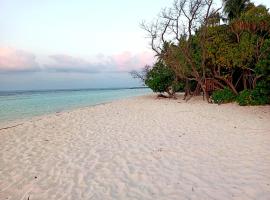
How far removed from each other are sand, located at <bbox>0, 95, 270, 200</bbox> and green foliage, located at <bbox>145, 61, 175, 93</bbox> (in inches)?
653

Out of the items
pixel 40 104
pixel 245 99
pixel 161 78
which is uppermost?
pixel 161 78

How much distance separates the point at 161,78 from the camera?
26453 mm

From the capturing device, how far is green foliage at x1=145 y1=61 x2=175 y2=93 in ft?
86.7

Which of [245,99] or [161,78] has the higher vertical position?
[161,78]

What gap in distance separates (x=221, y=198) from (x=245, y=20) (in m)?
14.8

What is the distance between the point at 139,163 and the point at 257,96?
12085 millimetres

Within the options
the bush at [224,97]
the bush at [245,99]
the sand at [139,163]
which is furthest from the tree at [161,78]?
the sand at [139,163]

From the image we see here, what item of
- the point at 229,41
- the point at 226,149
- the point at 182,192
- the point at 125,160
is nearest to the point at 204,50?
the point at 229,41

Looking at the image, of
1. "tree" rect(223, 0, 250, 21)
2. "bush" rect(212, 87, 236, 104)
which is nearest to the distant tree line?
"bush" rect(212, 87, 236, 104)

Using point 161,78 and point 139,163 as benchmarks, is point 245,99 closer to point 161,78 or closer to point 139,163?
point 161,78

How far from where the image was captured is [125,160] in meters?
6.25

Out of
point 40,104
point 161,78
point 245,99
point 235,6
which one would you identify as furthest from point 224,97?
point 40,104

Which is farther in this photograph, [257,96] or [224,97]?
[224,97]

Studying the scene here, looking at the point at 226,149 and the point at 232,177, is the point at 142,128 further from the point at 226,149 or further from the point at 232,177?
the point at 232,177
